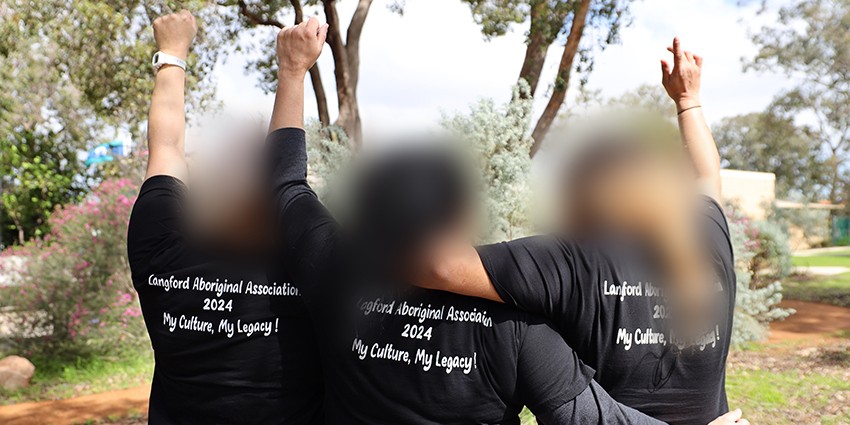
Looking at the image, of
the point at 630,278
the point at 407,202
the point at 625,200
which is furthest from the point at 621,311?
the point at 407,202

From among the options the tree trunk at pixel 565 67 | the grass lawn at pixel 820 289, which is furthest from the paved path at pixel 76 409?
the grass lawn at pixel 820 289

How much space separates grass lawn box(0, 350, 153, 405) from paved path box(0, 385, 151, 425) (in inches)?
10.4

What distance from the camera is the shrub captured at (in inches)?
330

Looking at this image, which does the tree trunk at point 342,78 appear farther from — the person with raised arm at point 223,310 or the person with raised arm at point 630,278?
the person with raised arm at point 630,278

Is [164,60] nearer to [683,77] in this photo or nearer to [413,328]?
[413,328]

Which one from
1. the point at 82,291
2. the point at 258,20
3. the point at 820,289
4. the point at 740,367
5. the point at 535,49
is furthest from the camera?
the point at 820,289

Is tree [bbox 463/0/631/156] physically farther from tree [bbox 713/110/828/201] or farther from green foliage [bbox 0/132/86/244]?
tree [bbox 713/110/828/201]

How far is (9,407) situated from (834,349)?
9.75m

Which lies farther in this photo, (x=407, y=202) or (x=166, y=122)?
(x=166, y=122)

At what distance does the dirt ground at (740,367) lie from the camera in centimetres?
710

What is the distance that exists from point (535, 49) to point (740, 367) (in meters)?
4.33

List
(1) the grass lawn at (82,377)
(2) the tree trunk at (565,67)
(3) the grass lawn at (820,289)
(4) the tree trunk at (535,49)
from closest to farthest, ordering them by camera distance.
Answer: (1) the grass lawn at (82,377) → (2) the tree trunk at (565,67) → (4) the tree trunk at (535,49) → (3) the grass lawn at (820,289)

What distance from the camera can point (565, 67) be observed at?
337 inches

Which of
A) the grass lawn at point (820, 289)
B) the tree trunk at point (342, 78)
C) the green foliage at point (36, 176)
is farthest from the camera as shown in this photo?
the green foliage at point (36, 176)
